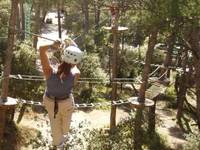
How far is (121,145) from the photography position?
31.6ft

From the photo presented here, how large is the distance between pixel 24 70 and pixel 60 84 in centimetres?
1004

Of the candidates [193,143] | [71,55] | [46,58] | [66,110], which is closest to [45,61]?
[46,58]

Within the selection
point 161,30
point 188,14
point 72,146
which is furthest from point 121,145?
point 188,14

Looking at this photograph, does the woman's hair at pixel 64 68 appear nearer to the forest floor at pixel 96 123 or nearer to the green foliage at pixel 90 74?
the forest floor at pixel 96 123

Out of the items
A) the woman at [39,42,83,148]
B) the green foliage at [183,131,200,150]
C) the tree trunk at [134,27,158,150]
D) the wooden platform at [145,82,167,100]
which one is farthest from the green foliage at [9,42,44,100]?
the woman at [39,42,83,148]

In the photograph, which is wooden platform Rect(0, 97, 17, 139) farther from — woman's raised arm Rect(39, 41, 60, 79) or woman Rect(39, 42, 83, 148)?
woman's raised arm Rect(39, 41, 60, 79)

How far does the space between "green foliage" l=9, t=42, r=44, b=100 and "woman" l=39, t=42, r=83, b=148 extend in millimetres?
8957

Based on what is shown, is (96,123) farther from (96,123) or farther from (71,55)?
(71,55)

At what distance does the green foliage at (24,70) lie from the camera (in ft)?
46.7

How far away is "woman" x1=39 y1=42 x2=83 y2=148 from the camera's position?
15.7 ft

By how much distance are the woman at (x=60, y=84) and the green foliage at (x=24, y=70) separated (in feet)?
29.4

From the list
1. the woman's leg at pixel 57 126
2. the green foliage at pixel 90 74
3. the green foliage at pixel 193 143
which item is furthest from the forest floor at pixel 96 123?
the woman's leg at pixel 57 126

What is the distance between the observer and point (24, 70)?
1480cm

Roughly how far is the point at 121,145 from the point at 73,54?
5299 millimetres
